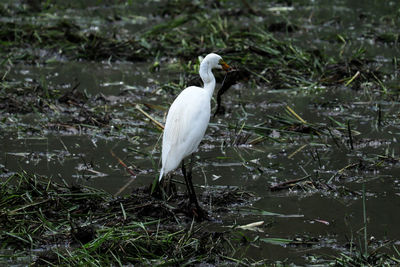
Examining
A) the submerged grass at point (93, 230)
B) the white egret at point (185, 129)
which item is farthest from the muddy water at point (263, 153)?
the white egret at point (185, 129)

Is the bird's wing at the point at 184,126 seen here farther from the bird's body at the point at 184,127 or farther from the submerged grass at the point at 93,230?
the submerged grass at the point at 93,230

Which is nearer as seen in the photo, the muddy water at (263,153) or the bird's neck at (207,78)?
the muddy water at (263,153)

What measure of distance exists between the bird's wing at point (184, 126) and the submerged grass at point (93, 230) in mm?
407

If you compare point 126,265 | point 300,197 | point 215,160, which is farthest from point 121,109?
point 126,265

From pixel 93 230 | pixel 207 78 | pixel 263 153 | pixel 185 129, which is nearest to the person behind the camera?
pixel 93 230

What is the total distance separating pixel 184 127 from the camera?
18.7 feet

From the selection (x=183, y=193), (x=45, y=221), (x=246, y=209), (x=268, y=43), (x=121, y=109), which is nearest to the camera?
(x=45, y=221)

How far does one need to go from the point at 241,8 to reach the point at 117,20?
2.48 m

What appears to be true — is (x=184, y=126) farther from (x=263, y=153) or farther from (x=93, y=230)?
(x=263, y=153)

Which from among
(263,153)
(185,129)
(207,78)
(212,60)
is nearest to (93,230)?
(185,129)

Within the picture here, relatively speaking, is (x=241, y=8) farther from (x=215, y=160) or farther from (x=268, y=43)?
(x=215, y=160)

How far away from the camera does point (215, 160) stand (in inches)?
273

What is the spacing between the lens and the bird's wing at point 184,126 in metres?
5.61

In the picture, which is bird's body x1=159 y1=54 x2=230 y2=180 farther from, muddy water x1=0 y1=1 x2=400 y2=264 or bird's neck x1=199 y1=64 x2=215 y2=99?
muddy water x1=0 y1=1 x2=400 y2=264
